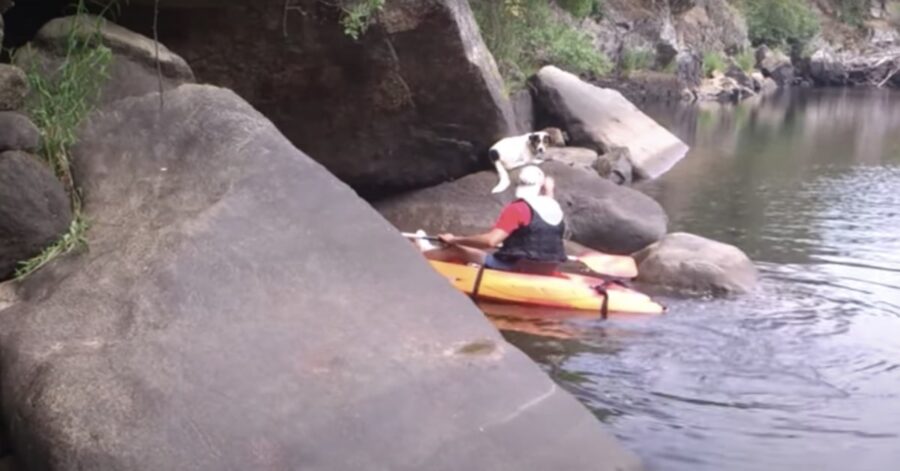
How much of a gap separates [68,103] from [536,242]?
3.49 m

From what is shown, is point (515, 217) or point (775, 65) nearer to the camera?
point (515, 217)

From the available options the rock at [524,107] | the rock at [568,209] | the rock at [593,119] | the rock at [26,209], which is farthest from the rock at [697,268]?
the rock at [593,119]

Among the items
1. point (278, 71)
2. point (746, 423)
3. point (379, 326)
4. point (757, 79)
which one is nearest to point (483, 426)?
point (379, 326)

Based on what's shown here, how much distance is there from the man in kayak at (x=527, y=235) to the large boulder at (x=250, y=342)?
281cm

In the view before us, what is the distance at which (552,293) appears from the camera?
750 centimetres

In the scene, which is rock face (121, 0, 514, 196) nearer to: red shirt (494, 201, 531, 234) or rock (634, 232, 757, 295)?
red shirt (494, 201, 531, 234)

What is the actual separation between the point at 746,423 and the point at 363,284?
7.18 feet

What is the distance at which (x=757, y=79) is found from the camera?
33.1m

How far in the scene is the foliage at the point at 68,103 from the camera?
4.81 meters

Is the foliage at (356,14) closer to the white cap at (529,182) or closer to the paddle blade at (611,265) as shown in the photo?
the white cap at (529,182)

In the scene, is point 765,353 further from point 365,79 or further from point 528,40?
point 528,40

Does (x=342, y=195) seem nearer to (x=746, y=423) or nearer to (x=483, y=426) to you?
(x=483, y=426)

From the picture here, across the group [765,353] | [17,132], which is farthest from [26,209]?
[765,353]

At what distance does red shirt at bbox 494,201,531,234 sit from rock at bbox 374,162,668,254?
4.89 ft
